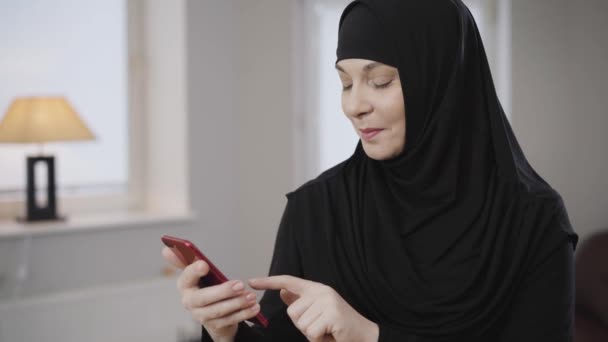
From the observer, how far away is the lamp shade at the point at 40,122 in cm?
248

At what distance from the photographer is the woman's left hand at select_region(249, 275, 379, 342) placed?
103 centimetres

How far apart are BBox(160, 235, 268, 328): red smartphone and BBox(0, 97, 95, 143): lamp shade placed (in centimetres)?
166

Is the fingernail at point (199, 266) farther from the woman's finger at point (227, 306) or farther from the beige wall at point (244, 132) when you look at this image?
the beige wall at point (244, 132)

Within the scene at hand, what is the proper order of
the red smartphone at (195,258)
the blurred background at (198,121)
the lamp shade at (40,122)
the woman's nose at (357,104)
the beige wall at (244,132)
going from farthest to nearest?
the beige wall at (244,132)
the blurred background at (198,121)
the lamp shade at (40,122)
the woman's nose at (357,104)
the red smartphone at (195,258)

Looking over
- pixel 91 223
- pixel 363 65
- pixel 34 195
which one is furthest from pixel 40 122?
pixel 363 65

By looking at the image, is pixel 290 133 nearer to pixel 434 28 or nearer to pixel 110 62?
pixel 110 62

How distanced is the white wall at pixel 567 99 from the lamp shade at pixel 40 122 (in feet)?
6.48

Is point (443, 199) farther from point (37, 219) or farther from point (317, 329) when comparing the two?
point (37, 219)

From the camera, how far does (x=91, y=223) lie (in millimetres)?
2717

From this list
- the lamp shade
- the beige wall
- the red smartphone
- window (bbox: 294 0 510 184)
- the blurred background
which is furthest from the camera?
window (bbox: 294 0 510 184)

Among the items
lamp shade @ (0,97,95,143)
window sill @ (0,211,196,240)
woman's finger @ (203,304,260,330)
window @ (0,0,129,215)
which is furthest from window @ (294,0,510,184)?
woman's finger @ (203,304,260,330)

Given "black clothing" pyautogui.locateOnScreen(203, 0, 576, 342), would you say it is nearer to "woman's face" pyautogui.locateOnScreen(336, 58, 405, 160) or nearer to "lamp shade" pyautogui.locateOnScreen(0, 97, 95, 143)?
"woman's face" pyautogui.locateOnScreen(336, 58, 405, 160)

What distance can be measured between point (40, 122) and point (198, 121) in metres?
0.74

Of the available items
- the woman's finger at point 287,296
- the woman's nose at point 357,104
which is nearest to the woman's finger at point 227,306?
the woman's finger at point 287,296
